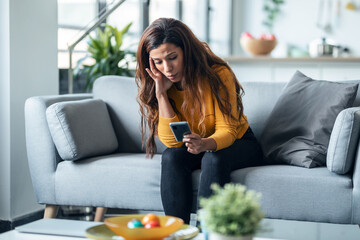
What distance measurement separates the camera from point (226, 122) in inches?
81.5

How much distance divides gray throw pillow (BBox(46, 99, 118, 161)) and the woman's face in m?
0.52

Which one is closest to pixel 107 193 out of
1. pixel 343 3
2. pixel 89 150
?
pixel 89 150

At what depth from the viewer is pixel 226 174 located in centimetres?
195

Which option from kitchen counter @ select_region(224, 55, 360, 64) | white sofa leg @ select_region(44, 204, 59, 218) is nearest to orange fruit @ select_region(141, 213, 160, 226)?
white sofa leg @ select_region(44, 204, 59, 218)

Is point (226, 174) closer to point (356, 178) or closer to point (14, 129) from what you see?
point (356, 178)

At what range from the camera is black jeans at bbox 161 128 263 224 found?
1.91 meters

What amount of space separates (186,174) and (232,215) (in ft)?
3.28

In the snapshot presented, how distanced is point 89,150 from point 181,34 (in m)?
0.71

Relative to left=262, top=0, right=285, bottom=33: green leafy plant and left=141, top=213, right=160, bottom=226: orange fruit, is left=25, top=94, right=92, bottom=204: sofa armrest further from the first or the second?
left=262, top=0, right=285, bottom=33: green leafy plant

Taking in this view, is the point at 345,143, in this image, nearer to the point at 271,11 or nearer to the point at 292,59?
the point at 292,59

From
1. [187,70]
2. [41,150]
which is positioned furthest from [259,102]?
[41,150]

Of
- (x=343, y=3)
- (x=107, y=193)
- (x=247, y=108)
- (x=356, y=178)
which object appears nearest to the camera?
(x=356, y=178)

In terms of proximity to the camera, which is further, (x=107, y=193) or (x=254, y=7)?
(x=254, y=7)

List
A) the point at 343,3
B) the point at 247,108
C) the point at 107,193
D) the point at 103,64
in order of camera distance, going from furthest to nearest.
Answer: the point at 343,3 → the point at 103,64 → the point at 247,108 → the point at 107,193
